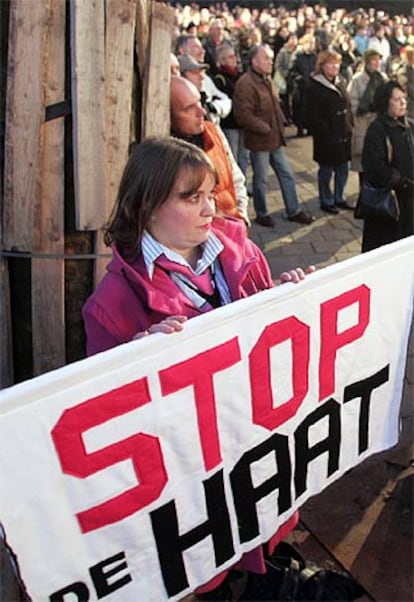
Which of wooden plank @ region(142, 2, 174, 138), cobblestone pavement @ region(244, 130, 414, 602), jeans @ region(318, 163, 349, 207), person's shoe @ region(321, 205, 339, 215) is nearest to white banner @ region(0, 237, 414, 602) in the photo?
cobblestone pavement @ region(244, 130, 414, 602)

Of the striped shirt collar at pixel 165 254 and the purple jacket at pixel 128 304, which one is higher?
the striped shirt collar at pixel 165 254

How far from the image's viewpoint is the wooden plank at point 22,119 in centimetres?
229

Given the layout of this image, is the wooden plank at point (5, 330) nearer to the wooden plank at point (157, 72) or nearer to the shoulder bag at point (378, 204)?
the wooden plank at point (157, 72)

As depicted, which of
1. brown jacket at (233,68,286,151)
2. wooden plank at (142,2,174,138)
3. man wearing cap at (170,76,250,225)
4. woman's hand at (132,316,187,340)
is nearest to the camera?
woman's hand at (132,316,187,340)

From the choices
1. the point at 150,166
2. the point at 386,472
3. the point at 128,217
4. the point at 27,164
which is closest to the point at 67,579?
the point at 128,217

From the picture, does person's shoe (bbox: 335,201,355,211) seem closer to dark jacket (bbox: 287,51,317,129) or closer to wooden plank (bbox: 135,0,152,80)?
dark jacket (bbox: 287,51,317,129)

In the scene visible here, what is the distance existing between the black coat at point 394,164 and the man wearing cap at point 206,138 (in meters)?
1.53

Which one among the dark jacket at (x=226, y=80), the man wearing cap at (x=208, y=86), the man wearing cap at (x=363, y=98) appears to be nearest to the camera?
the man wearing cap at (x=208, y=86)

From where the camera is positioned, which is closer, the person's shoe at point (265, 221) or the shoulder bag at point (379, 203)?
the shoulder bag at point (379, 203)

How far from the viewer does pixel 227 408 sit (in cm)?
194

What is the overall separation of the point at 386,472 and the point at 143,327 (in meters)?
1.75

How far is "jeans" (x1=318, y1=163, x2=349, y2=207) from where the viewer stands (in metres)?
7.34

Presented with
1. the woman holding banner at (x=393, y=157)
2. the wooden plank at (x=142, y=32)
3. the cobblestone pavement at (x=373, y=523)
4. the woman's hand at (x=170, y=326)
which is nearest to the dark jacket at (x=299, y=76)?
the woman holding banner at (x=393, y=157)

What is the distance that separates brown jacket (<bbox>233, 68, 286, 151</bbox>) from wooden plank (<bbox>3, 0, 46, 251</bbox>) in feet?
15.1
